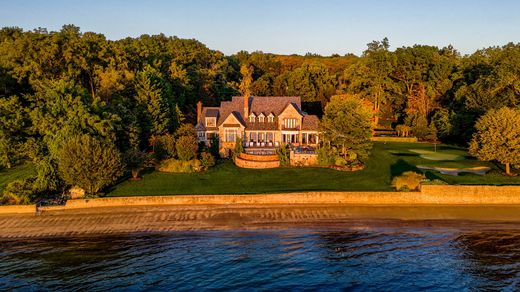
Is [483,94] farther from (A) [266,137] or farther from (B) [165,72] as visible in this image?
(B) [165,72]

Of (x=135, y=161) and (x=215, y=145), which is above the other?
(x=215, y=145)

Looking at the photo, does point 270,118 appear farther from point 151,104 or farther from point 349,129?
point 151,104

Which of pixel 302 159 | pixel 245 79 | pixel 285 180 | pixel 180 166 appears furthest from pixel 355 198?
pixel 245 79

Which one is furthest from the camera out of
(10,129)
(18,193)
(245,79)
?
(245,79)

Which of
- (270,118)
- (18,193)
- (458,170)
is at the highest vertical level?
(270,118)

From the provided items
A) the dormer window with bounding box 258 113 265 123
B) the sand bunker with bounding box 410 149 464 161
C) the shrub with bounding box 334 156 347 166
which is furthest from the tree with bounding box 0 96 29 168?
the sand bunker with bounding box 410 149 464 161
